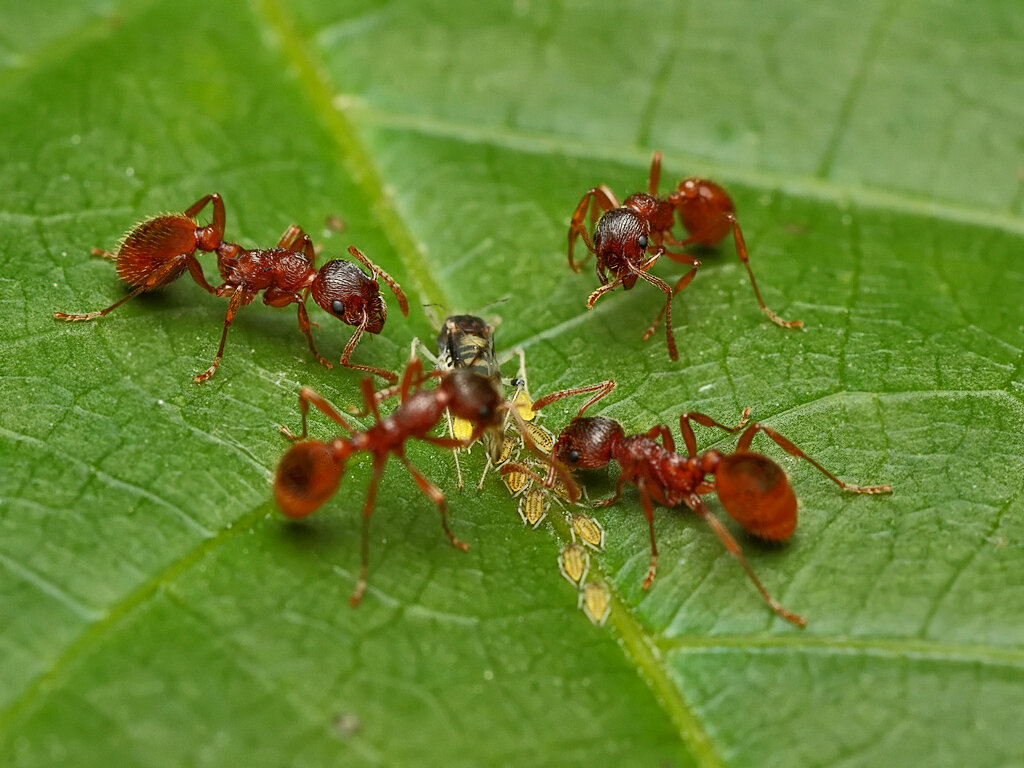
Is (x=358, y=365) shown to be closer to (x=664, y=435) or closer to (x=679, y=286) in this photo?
(x=664, y=435)

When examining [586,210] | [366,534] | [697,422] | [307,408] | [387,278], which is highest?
[586,210]

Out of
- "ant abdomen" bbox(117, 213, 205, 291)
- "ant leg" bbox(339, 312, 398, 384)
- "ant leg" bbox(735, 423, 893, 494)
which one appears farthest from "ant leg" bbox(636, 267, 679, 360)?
"ant abdomen" bbox(117, 213, 205, 291)

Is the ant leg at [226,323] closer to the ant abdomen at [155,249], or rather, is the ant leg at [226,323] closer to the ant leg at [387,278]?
the ant abdomen at [155,249]

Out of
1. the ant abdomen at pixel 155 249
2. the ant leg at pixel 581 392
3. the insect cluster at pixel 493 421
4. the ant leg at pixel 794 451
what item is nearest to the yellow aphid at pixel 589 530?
the insect cluster at pixel 493 421

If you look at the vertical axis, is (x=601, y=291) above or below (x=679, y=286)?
below

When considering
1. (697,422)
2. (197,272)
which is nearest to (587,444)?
(697,422)

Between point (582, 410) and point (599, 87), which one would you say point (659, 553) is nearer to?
A: point (582, 410)

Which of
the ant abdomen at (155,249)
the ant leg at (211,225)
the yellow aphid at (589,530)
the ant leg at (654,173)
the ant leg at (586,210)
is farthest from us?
the ant leg at (654,173)
